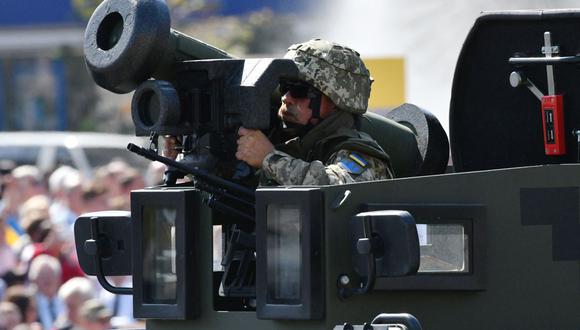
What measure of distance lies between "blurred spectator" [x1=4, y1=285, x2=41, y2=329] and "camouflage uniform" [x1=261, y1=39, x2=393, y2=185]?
428 centimetres

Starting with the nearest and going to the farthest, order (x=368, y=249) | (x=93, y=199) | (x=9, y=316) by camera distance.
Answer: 1. (x=368, y=249)
2. (x=9, y=316)
3. (x=93, y=199)

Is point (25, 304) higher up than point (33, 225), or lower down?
lower down

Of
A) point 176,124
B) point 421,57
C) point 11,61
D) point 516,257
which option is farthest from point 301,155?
point 11,61

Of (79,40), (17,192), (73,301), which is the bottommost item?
(73,301)

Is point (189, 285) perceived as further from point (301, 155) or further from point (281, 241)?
point (301, 155)

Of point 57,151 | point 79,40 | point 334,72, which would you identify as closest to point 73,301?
point 334,72

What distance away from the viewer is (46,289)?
1019 cm

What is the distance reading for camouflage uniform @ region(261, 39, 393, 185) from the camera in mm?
5516

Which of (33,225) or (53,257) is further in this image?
(33,225)

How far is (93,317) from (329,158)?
153 inches

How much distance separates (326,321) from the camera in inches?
194

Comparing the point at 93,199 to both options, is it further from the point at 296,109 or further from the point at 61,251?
the point at 296,109

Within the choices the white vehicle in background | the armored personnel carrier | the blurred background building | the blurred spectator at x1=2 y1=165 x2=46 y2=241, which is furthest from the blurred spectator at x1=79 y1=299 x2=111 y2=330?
the white vehicle in background

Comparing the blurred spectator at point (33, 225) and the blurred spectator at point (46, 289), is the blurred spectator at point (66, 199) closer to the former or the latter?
the blurred spectator at point (33, 225)
